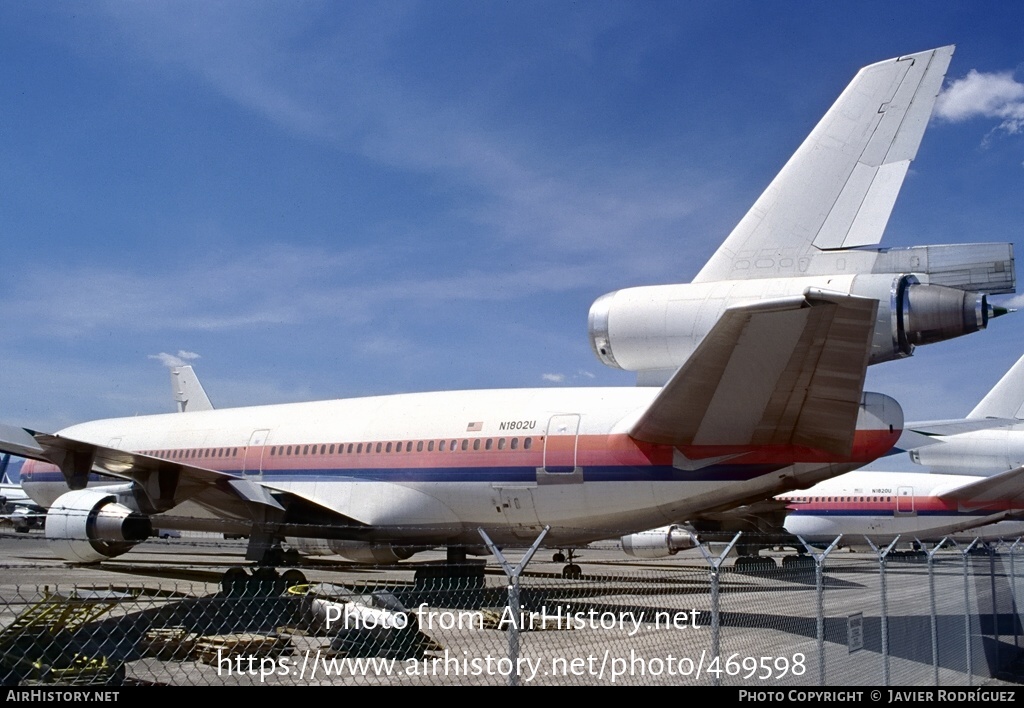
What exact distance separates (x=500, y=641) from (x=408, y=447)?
555 centimetres

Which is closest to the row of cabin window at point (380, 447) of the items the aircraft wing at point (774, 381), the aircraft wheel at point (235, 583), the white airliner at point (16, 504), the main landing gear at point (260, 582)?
the aircraft wing at point (774, 381)

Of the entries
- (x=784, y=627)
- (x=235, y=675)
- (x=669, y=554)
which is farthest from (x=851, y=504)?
(x=235, y=675)

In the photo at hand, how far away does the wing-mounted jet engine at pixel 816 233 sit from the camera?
36.2 feet

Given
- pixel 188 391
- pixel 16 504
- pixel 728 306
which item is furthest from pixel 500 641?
pixel 16 504

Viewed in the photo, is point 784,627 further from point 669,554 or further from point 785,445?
point 669,554

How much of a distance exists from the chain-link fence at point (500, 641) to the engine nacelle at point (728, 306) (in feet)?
8.13

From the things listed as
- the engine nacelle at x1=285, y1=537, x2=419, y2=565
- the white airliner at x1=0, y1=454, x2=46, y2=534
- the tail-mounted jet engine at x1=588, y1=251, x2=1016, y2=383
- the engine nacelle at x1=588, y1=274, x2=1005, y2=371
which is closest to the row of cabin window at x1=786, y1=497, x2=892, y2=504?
the engine nacelle at x1=285, y1=537, x2=419, y2=565

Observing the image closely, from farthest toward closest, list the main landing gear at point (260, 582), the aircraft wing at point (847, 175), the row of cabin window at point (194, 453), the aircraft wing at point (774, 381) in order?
the row of cabin window at point (194, 453), the main landing gear at point (260, 582), the aircraft wing at point (847, 175), the aircraft wing at point (774, 381)

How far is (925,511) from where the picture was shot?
1129 inches

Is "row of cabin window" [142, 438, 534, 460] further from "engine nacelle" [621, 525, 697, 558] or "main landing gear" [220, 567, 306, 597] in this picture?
"engine nacelle" [621, 525, 697, 558]

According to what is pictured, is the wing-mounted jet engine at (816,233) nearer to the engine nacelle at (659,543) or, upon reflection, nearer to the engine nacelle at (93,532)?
the engine nacelle at (93,532)

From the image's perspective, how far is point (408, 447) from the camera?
1502 centimetres

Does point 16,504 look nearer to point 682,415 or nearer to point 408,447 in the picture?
point 408,447

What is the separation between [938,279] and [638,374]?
4325 mm
